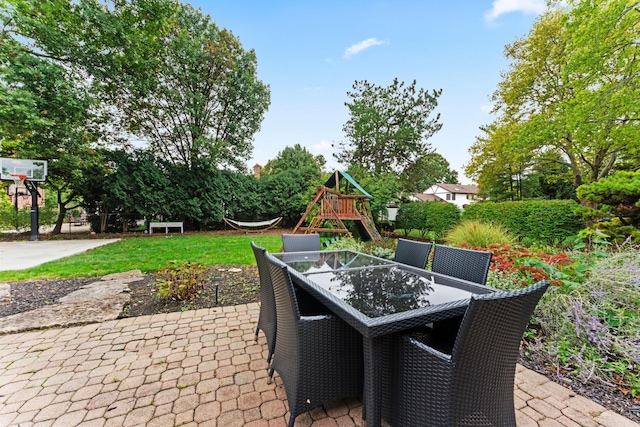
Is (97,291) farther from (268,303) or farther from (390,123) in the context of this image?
(390,123)

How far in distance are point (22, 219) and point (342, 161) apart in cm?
1418

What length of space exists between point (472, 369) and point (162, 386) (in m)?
1.94

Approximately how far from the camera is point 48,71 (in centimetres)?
689

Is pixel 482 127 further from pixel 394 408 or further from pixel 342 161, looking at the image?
pixel 394 408

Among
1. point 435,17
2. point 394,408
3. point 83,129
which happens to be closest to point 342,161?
point 435,17

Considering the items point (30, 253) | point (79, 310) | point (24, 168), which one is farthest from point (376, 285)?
point (24, 168)

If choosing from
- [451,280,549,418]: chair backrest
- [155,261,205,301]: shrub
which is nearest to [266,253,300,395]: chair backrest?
[451,280,549,418]: chair backrest

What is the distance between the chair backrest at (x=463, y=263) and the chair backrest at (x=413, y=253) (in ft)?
0.42

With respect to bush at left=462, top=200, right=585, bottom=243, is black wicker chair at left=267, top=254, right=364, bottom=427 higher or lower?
lower

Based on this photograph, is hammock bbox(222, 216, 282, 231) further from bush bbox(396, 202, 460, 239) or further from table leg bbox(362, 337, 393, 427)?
table leg bbox(362, 337, 393, 427)

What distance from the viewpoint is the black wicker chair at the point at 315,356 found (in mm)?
1382

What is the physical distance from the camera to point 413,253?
2760 millimetres

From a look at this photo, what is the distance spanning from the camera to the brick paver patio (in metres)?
1.51

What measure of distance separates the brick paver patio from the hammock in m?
8.85
